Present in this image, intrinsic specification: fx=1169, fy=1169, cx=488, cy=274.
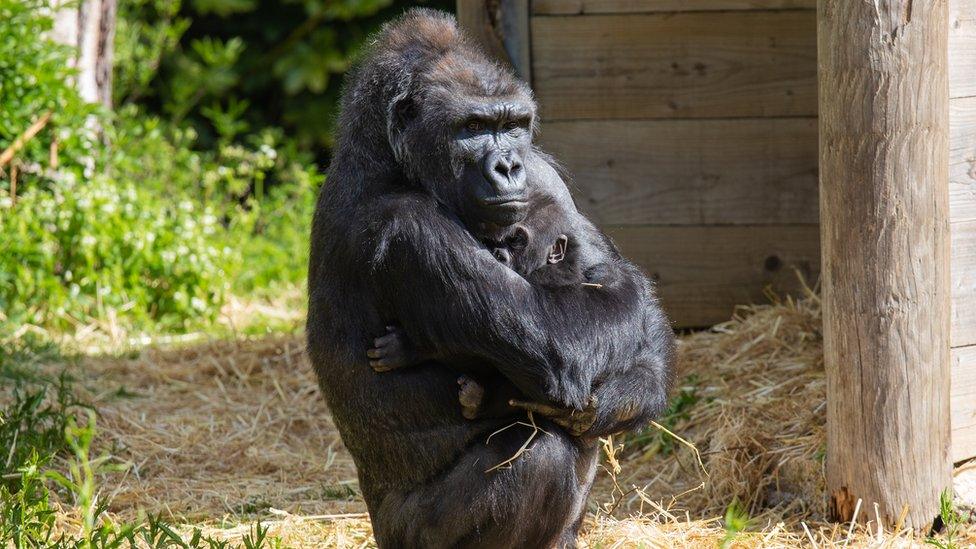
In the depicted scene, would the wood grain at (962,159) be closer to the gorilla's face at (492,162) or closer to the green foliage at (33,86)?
the gorilla's face at (492,162)

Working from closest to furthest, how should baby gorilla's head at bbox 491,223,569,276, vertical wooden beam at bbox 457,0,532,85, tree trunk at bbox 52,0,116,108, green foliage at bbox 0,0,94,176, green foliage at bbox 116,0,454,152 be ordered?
baby gorilla's head at bbox 491,223,569,276 → vertical wooden beam at bbox 457,0,532,85 → green foliage at bbox 0,0,94,176 → tree trunk at bbox 52,0,116,108 → green foliage at bbox 116,0,454,152

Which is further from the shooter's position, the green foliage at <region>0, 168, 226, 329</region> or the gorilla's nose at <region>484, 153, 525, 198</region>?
the green foliage at <region>0, 168, 226, 329</region>

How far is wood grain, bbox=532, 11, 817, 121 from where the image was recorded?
5348mm

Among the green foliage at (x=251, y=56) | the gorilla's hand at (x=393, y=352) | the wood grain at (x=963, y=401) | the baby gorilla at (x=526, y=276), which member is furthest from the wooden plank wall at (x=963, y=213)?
the green foliage at (x=251, y=56)

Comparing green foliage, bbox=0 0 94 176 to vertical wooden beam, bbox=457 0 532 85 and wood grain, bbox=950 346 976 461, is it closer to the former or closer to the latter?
vertical wooden beam, bbox=457 0 532 85

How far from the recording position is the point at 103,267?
A: 6742 mm

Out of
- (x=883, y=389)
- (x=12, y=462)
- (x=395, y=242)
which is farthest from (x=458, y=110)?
(x=12, y=462)

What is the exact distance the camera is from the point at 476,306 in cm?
298

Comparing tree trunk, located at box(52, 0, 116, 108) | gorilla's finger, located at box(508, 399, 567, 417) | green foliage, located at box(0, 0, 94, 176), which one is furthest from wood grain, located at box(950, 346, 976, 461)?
tree trunk, located at box(52, 0, 116, 108)

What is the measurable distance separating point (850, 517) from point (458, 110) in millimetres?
1798

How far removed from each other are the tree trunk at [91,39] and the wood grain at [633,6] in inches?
125

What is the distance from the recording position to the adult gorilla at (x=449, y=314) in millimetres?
3012

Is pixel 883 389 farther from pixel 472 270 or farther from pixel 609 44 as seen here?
pixel 609 44

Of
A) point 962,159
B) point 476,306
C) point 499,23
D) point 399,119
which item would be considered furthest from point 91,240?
point 962,159
